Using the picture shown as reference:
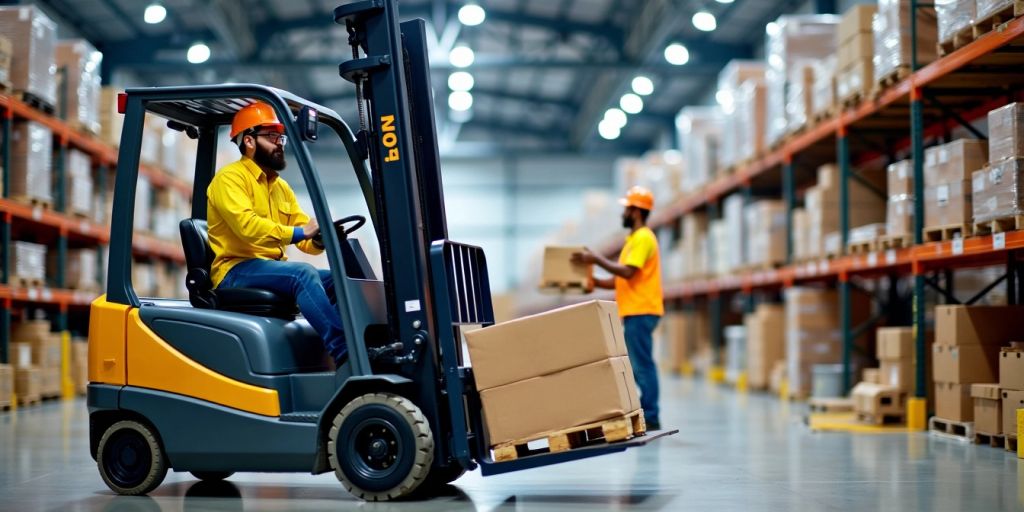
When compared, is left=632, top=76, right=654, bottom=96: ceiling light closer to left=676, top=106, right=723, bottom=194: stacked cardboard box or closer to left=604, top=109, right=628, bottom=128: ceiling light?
left=604, top=109, right=628, bottom=128: ceiling light

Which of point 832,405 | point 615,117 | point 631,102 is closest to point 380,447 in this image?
point 832,405

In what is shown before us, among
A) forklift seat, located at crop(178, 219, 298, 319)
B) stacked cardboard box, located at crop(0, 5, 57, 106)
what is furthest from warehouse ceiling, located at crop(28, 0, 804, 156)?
forklift seat, located at crop(178, 219, 298, 319)

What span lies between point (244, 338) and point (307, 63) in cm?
1645

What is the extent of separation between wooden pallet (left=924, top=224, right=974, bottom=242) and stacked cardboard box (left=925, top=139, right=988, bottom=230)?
0.02 metres

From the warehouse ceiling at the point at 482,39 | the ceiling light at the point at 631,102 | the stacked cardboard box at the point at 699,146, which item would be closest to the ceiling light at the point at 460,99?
the warehouse ceiling at the point at 482,39

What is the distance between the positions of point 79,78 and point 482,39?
1414cm

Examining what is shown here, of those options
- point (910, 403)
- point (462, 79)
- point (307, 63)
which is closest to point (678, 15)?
point (462, 79)

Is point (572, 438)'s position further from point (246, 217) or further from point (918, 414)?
point (918, 414)

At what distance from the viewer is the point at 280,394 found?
470 cm

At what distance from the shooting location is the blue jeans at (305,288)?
15.4 feet

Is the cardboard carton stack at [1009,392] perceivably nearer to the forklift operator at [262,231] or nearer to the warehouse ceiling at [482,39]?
the forklift operator at [262,231]

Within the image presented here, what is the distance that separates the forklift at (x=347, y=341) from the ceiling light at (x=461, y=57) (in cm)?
1488

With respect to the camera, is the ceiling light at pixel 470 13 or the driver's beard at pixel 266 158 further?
the ceiling light at pixel 470 13

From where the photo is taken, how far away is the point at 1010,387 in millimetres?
6551
